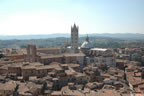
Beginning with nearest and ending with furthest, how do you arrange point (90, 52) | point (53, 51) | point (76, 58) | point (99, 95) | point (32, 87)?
point (99, 95) < point (32, 87) < point (76, 58) < point (90, 52) < point (53, 51)

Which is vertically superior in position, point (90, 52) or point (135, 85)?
point (90, 52)

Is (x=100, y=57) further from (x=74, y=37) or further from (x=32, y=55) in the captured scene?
(x=32, y=55)

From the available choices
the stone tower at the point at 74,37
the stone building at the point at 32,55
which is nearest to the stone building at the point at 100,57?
the stone tower at the point at 74,37

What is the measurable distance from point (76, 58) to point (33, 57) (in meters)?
12.2

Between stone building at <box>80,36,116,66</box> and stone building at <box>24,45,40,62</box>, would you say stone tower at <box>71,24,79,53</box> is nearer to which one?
stone building at <box>80,36,116,66</box>

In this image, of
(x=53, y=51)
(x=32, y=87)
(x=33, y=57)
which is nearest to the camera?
(x=32, y=87)

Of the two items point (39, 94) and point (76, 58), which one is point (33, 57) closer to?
point (76, 58)

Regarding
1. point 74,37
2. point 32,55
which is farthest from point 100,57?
point 32,55

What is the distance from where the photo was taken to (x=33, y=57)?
44.6 meters

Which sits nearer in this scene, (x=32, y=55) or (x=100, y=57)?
(x=32, y=55)

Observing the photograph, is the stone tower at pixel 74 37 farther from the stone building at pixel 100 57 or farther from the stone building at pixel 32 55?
the stone building at pixel 32 55

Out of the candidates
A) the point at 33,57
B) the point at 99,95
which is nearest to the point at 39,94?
the point at 99,95

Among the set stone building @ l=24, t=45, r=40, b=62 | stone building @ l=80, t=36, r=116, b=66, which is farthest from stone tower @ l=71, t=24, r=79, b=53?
stone building @ l=24, t=45, r=40, b=62

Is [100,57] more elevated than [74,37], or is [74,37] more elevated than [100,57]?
[74,37]
